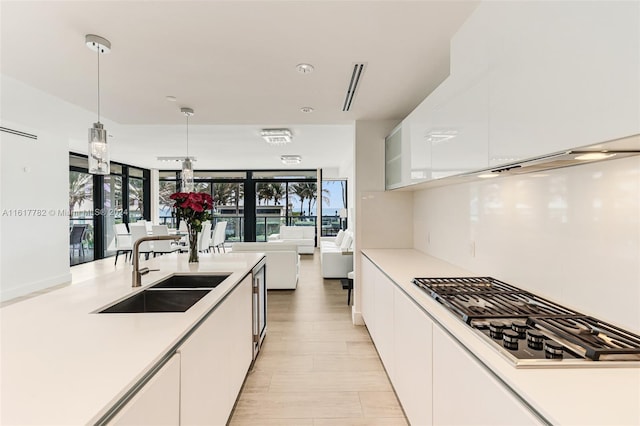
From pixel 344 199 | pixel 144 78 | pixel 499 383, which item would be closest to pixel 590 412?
pixel 499 383

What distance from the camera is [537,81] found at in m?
1.12

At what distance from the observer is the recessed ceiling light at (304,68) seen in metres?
2.29

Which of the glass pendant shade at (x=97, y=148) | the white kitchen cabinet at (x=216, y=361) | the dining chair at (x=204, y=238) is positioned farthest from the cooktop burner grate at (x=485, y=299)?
the dining chair at (x=204, y=238)

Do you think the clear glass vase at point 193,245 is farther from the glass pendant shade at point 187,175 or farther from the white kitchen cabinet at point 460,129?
the glass pendant shade at point 187,175

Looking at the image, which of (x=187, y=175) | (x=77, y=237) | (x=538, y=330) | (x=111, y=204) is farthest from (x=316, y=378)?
(x=111, y=204)

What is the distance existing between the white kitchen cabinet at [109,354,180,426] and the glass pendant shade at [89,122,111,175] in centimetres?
169

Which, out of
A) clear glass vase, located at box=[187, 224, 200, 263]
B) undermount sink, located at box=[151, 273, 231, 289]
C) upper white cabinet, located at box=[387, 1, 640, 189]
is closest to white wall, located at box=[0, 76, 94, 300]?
clear glass vase, located at box=[187, 224, 200, 263]

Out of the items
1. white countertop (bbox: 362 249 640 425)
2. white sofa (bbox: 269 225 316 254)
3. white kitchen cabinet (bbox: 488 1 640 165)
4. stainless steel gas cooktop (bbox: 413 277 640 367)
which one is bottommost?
white sofa (bbox: 269 225 316 254)

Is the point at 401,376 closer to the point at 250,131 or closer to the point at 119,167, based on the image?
the point at 250,131

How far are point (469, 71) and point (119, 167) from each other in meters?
9.75

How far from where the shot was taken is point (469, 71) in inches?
64.7

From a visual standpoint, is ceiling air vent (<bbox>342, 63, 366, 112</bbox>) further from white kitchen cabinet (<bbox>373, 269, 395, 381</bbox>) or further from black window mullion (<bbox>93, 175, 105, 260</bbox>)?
black window mullion (<bbox>93, 175, 105, 260</bbox>)

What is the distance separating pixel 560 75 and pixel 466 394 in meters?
1.15

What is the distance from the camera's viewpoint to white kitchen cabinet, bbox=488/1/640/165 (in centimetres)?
81
